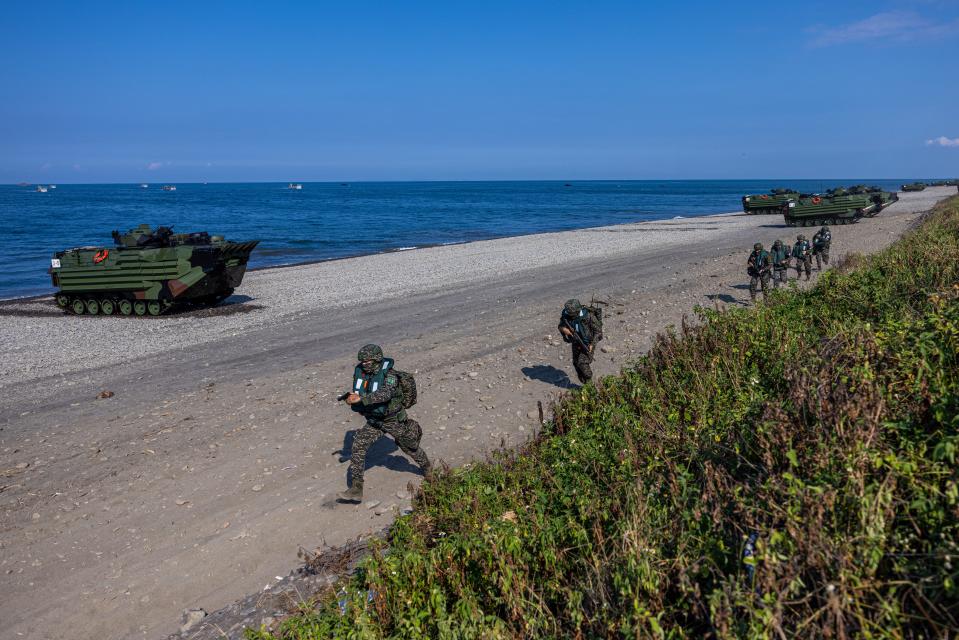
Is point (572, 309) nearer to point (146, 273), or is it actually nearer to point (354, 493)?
point (354, 493)

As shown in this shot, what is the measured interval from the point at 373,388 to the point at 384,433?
0.62 m

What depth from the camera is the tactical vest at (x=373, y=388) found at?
727 cm

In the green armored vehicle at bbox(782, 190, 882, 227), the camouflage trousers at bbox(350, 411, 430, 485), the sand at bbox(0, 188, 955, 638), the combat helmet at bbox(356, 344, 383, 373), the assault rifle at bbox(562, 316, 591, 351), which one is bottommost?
the sand at bbox(0, 188, 955, 638)

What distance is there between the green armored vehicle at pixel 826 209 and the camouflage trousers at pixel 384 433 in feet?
131

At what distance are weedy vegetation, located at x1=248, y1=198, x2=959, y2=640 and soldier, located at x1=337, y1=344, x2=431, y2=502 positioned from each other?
0.66m

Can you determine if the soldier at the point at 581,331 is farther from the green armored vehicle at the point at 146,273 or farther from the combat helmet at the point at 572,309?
the green armored vehicle at the point at 146,273

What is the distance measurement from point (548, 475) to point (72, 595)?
15.3 feet

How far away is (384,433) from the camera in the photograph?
753 cm

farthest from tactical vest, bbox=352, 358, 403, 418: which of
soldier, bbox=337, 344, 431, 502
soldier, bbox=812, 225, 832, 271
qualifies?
soldier, bbox=812, 225, 832, 271

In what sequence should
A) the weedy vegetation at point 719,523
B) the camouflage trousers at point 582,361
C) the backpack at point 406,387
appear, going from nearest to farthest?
the weedy vegetation at point 719,523
the backpack at point 406,387
the camouflage trousers at point 582,361

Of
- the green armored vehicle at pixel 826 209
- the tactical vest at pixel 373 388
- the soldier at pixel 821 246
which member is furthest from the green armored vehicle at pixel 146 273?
the green armored vehicle at pixel 826 209

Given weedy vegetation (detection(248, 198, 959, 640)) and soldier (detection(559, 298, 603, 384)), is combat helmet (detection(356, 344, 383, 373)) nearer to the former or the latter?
weedy vegetation (detection(248, 198, 959, 640))

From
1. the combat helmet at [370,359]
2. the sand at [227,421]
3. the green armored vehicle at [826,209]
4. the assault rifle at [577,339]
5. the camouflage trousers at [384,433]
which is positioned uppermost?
the green armored vehicle at [826,209]

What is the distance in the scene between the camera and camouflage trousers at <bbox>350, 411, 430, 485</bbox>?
24.1 feet
